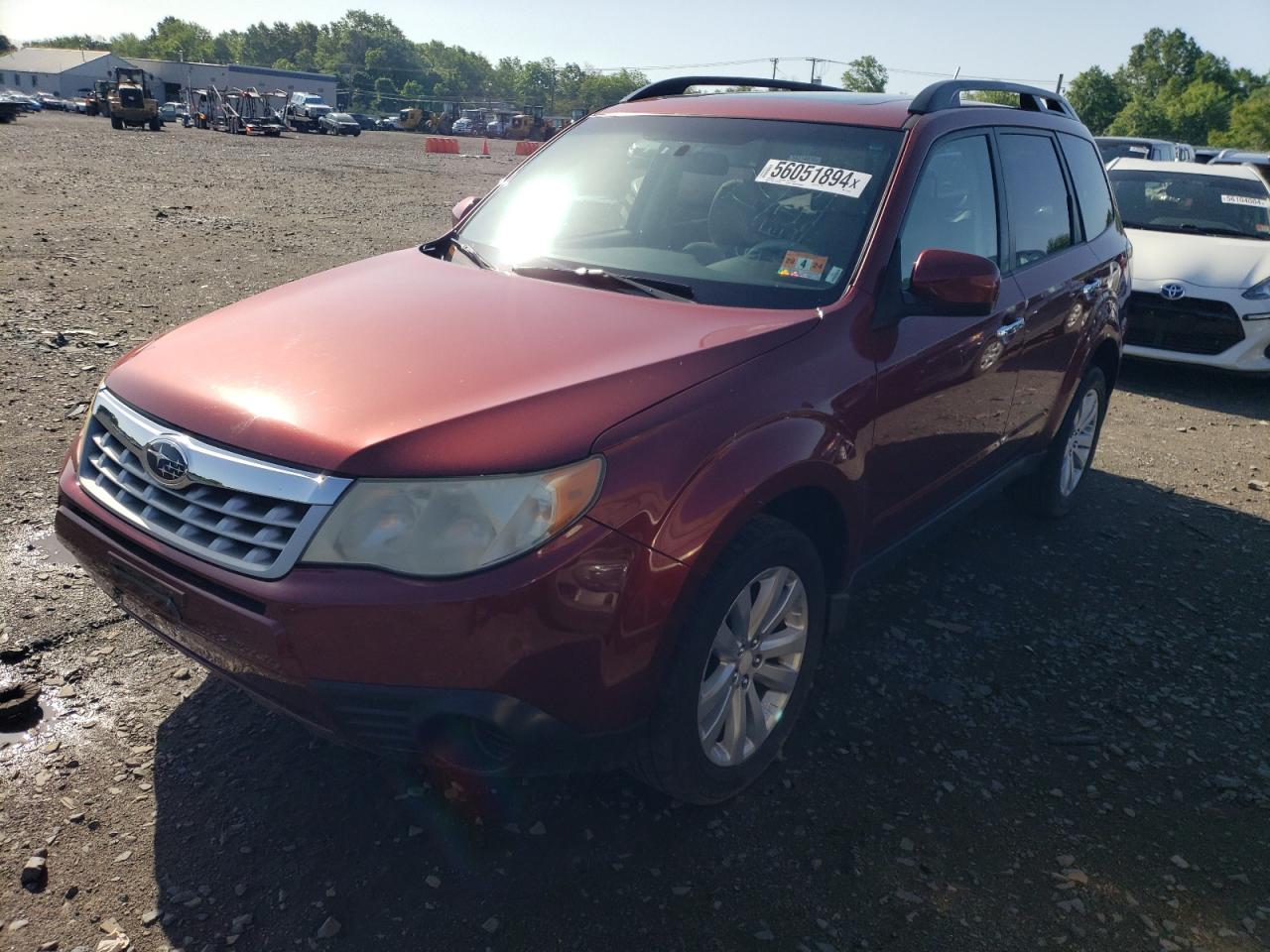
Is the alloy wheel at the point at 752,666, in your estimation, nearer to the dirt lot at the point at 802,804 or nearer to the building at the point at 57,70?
the dirt lot at the point at 802,804

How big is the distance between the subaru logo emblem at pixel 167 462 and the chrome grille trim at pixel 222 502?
1cm

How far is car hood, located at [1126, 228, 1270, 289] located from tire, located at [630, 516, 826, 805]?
6.47 m

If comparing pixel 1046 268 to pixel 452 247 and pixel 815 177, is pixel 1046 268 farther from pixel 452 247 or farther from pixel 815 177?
pixel 452 247

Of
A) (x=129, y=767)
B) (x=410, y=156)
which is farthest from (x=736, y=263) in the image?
(x=410, y=156)

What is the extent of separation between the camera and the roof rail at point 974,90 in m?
3.49

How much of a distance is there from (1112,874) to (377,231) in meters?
12.7

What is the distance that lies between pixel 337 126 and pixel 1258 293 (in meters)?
54.6

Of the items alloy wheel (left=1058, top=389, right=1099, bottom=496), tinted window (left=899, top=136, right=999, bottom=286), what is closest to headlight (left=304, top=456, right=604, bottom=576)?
tinted window (left=899, top=136, right=999, bottom=286)

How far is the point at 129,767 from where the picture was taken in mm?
2838

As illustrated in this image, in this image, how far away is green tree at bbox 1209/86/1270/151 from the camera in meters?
59.3

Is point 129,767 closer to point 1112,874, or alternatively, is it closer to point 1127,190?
point 1112,874

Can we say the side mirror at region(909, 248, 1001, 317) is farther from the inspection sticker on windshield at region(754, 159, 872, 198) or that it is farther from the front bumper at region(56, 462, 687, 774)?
the front bumper at region(56, 462, 687, 774)

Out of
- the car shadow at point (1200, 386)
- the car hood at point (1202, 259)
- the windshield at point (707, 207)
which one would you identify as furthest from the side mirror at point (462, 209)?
the car shadow at point (1200, 386)

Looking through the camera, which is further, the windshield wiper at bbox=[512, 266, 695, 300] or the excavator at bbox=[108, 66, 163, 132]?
the excavator at bbox=[108, 66, 163, 132]
